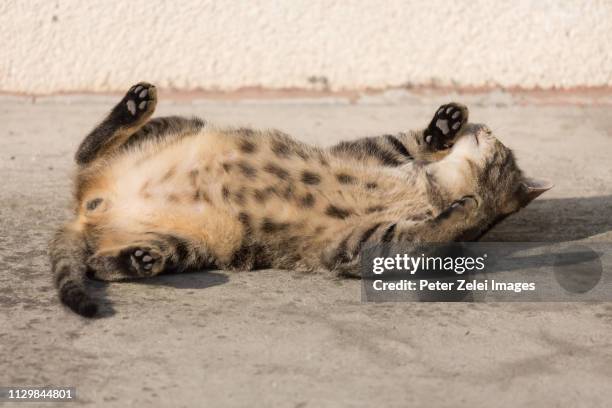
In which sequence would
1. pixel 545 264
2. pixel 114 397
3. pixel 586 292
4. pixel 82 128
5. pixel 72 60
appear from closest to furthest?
pixel 114 397, pixel 586 292, pixel 545 264, pixel 82 128, pixel 72 60

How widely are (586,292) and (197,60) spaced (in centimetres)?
396

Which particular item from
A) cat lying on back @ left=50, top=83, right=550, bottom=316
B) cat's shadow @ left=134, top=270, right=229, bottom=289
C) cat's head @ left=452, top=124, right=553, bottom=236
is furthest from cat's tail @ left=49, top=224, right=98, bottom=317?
cat's head @ left=452, top=124, right=553, bottom=236

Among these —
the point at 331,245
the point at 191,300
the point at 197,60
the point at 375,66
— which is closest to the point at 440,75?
the point at 375,66

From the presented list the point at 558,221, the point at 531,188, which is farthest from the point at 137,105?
the point at 558,221

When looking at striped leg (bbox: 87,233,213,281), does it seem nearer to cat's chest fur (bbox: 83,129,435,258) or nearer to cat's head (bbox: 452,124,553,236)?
cat's chest fur (bbox: 83,129,435,258)

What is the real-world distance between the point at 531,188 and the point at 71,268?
2.33 meters

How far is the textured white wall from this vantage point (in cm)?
706

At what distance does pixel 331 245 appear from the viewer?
4.22 meters

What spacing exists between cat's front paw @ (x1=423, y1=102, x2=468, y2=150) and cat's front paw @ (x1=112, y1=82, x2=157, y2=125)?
139cm

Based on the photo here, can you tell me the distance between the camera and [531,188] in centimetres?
479

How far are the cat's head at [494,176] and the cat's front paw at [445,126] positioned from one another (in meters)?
0.06

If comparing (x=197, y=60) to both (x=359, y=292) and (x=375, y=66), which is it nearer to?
(x=375, y=66)

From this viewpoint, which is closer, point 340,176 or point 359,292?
point 359,292

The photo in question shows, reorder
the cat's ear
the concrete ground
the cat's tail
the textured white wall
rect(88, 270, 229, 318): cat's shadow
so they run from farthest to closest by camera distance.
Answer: the textured white wall → the cat's ear → rect(88, 270, 229, 318): cat's shadow → the cat's tail → the concrete ground
